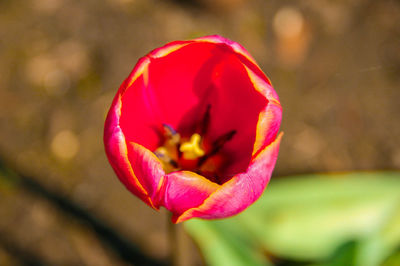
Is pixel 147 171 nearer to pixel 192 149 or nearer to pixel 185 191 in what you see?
pixel 185 191

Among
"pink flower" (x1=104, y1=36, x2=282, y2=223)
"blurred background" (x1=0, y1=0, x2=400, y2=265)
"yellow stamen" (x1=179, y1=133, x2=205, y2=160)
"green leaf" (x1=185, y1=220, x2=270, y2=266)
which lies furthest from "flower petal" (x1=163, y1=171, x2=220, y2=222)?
"blurred background" (x1=0, y1=0, x2=400, y2=265)

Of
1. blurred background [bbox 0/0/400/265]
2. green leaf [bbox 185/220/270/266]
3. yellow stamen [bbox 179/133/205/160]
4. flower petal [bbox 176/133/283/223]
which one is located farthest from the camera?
blurred background [bbox 0/0/400/265]

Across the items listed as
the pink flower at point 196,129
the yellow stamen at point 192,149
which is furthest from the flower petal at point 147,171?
the yellow stamen at point 192,149

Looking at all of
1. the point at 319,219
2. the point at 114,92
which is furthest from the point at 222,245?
the point at 114,92

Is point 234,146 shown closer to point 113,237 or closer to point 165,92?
point 165,92

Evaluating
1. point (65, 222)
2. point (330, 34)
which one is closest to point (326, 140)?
point (330, 34)

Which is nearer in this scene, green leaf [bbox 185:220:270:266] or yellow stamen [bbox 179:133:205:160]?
yellow stamen [bbox 179:133:205:160]

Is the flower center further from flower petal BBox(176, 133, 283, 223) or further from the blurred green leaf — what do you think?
the blurred green leaf

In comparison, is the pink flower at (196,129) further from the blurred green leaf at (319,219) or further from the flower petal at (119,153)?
the blurred green leaf at (319,219)
